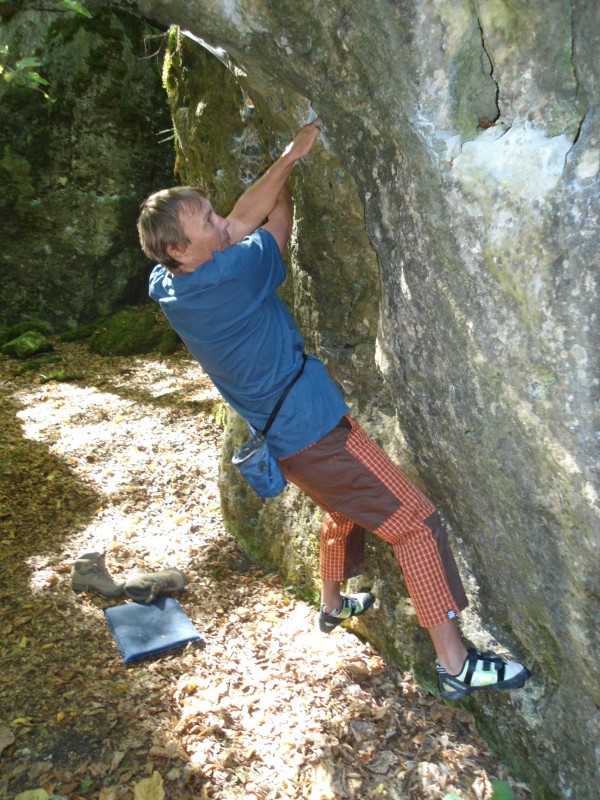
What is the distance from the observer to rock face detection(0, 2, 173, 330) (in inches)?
384

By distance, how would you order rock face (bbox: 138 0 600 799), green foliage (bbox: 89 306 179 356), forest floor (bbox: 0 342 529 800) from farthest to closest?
green foliage (bbox: 89 306 179 356)
forest floor (bbox: 0 342 529 800)
rock face (bbox: 138 0 600 799)

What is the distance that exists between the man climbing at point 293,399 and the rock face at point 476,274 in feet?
0.68

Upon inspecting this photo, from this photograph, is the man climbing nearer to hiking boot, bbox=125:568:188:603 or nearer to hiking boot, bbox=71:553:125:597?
hiking boot, bbox=125:568:188:603

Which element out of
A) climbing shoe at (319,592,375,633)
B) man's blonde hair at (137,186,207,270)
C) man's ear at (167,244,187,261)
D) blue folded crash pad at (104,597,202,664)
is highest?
man's blonde hair at (137,186,207,270)

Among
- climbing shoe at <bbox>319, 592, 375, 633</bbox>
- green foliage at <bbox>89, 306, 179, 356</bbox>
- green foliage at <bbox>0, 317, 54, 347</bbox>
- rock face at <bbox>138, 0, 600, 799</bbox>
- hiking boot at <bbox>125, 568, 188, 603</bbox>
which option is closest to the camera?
rock face at <bbox>138, 0, 600, 799</bbox>

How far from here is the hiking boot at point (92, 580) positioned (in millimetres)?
4602

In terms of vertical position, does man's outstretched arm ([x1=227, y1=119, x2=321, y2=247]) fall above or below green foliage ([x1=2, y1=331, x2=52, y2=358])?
above

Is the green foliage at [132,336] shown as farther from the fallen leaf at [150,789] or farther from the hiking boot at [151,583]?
the fallen leaf at [150,789]

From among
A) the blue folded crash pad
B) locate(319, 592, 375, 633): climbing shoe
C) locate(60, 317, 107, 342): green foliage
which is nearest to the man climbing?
locate(319, 592, 375, 633): climbing shoe

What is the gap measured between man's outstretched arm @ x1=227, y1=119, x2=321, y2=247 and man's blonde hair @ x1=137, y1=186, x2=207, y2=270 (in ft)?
0.78

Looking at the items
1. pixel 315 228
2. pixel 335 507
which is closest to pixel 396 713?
pixel 335 507

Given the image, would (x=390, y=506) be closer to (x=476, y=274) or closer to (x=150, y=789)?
(x=476, y=274)

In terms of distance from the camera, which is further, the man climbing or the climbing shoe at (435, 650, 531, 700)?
the climbing shoe at (435, 650, 531, 700)

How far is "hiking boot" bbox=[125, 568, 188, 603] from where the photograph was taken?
453cm
